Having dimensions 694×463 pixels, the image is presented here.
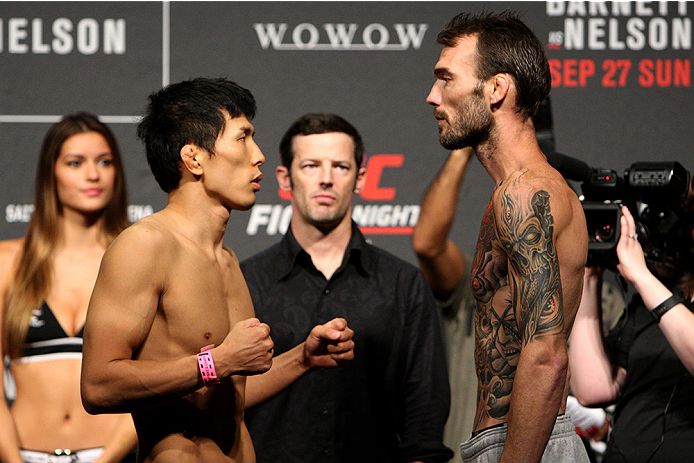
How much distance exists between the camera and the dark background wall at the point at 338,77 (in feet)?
10.2

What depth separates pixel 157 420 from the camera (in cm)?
159

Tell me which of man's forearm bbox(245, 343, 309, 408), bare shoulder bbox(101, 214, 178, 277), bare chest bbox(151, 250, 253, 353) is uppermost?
bare shoulder bbox(101, 214, 178, 277)

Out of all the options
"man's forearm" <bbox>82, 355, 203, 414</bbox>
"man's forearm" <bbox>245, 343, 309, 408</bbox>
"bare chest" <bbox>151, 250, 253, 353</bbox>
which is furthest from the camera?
"man's forearm" <bbox>245, 343, 309, 408</bbox>

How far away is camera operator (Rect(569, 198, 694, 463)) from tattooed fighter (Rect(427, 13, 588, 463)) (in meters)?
0.49

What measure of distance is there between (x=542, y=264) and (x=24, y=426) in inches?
68.5

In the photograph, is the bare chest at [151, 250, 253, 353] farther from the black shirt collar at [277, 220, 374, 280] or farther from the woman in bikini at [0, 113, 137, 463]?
the woman in bikini at [0, 113, 137, 463]

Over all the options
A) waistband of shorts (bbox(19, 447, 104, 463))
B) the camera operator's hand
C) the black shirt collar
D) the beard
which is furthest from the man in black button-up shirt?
the beard

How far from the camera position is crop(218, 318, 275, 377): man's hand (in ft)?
4.94

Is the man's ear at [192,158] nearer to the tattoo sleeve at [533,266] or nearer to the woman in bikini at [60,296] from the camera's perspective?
the tattoo sleeve at [533,266]

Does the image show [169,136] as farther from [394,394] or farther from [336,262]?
[394,394]

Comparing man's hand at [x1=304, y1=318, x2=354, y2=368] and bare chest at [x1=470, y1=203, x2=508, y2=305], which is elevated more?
bare chest at [x1=470, y1=203, x2=508, y2=305]

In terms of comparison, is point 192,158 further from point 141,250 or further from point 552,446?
point 552,446

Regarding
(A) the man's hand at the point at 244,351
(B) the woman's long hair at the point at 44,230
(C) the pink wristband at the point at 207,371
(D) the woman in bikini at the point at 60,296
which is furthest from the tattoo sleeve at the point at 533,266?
(B) the woman's long hair at the point at 44,230

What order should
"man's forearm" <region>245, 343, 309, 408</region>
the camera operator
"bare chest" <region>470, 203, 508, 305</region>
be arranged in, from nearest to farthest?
"bare chest" <region>470, 203, 508, 305</region> < "man's forearm" <region>245, 343, 309, 408</region> < the camera operator
